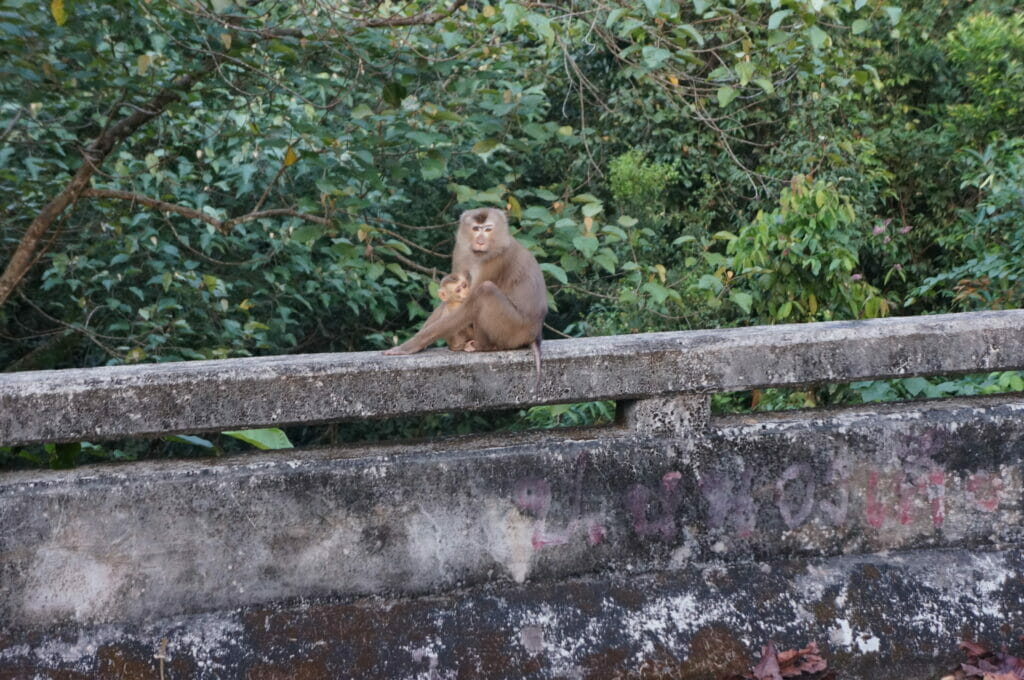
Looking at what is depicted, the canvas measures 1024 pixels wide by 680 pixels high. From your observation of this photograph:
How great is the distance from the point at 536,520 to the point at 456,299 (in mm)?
1358

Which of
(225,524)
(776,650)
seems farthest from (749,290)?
(225,524)

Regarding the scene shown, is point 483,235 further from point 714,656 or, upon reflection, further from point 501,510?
point 714,656

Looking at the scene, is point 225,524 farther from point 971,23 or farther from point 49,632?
point 971,23

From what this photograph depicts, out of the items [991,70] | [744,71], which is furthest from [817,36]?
[991,70]

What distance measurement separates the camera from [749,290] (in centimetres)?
558

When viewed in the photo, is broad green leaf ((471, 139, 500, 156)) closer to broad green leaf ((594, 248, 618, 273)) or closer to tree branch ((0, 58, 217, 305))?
broad green leaf ((594, 248, 618, 273))

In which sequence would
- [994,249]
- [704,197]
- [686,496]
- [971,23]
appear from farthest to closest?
1. [704,197]
2. [971,23]
3. [994,249]
4. [686,496]

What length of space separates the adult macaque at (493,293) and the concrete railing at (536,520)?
639 millimetres

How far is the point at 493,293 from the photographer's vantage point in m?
3.29

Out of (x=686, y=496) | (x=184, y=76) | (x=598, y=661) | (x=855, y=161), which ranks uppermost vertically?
(x=184, y=76)

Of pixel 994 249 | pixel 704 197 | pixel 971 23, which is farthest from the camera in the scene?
pixel 704 197

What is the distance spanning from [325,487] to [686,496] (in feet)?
2.78

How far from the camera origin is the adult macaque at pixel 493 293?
10.6 feet

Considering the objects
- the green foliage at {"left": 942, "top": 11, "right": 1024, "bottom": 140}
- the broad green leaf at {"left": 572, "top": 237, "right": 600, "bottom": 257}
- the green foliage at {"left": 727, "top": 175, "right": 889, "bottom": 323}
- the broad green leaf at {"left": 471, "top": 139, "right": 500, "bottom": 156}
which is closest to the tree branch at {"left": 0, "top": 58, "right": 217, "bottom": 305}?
the broad green leaf at {"left": 471, "top": 139, "right": 500, "bottom": 156}
